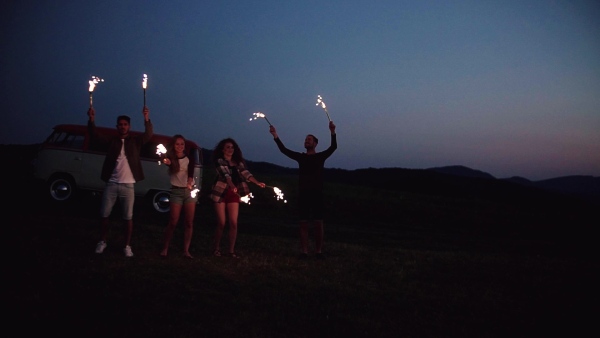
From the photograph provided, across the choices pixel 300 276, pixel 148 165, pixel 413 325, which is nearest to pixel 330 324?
pixel 413 325

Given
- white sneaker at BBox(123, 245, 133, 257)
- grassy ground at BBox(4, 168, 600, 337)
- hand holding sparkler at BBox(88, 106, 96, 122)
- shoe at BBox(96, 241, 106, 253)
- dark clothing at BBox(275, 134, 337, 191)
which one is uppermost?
hand holding sparkler at BBox(88, 106, 96, 122)

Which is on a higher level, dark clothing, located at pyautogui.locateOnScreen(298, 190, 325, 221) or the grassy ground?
dark clothing, located at pyautogui.locateOnScreen(298, 190, 325, 221)

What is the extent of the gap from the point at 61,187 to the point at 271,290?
13.4m

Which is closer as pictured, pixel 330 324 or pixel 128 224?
pixel 330 324

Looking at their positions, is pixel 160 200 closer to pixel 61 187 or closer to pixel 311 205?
pixel 61 187

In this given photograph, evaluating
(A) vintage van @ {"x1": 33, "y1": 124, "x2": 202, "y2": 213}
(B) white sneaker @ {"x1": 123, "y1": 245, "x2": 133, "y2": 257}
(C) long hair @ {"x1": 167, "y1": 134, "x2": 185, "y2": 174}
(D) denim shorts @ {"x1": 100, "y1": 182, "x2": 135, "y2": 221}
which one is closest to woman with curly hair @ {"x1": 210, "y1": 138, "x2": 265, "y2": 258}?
(C) long hair @ {"x1": 167, "y1": 134, "x2": 185, "y2": 174}

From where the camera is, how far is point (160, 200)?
1889cm

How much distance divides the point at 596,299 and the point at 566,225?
23.3 m

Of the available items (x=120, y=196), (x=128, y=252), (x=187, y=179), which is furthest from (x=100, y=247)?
(x=187, y=179)

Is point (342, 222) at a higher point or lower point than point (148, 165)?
lower

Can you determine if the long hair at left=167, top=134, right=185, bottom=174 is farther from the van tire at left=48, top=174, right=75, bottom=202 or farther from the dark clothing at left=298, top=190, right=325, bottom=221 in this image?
the van tire at left=48, top=174, right=75, bottom=202

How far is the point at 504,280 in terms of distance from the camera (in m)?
9.30

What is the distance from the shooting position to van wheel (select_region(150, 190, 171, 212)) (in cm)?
1886

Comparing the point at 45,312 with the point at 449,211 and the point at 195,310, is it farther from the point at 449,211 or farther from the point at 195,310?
the point at 449,211
